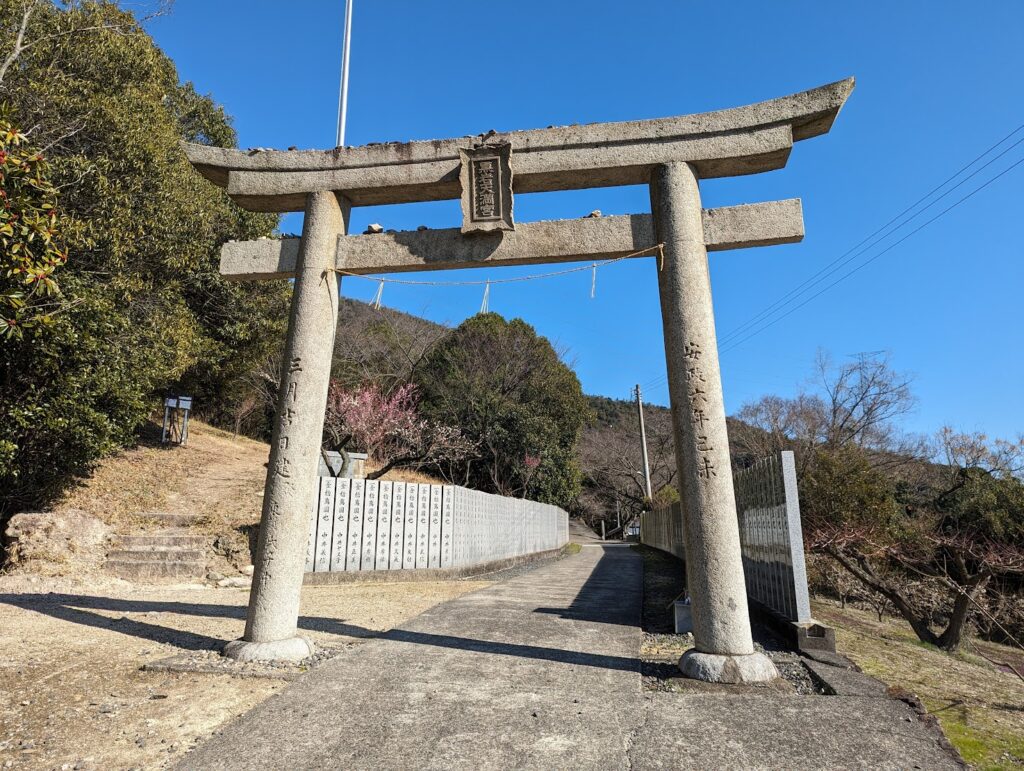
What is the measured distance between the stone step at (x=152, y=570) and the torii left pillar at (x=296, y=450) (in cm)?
512

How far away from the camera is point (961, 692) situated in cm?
371

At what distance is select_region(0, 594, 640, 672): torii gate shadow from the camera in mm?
4184

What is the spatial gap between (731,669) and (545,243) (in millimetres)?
3430

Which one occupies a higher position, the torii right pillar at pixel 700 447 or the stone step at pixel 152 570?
the torii right pillar at pixel 700 447

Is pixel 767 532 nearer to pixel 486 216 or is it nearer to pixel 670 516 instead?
pixel 486 216

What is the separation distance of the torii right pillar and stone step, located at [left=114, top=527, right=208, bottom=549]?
8.30 metres

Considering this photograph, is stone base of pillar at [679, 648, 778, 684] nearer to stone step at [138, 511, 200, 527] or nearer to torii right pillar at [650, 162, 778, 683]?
torii right pillar at [650, 162, 778, 683]

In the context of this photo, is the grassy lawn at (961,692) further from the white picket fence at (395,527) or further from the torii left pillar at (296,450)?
the white picket fence at (395,527)

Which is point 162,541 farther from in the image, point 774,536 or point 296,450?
point 774,536

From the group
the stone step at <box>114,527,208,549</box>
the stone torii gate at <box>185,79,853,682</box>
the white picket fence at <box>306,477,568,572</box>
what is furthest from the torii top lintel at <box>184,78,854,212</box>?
the stone step at <box>114,527,208,549</box>

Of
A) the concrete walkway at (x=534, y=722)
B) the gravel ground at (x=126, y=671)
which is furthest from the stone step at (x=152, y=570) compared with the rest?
the concrete walkway at (x=534, y=722)

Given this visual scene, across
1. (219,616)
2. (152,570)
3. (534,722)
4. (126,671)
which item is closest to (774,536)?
(534,722)

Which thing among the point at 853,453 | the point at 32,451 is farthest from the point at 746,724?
the point at 853,453

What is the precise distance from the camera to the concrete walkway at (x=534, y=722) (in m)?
2.47
